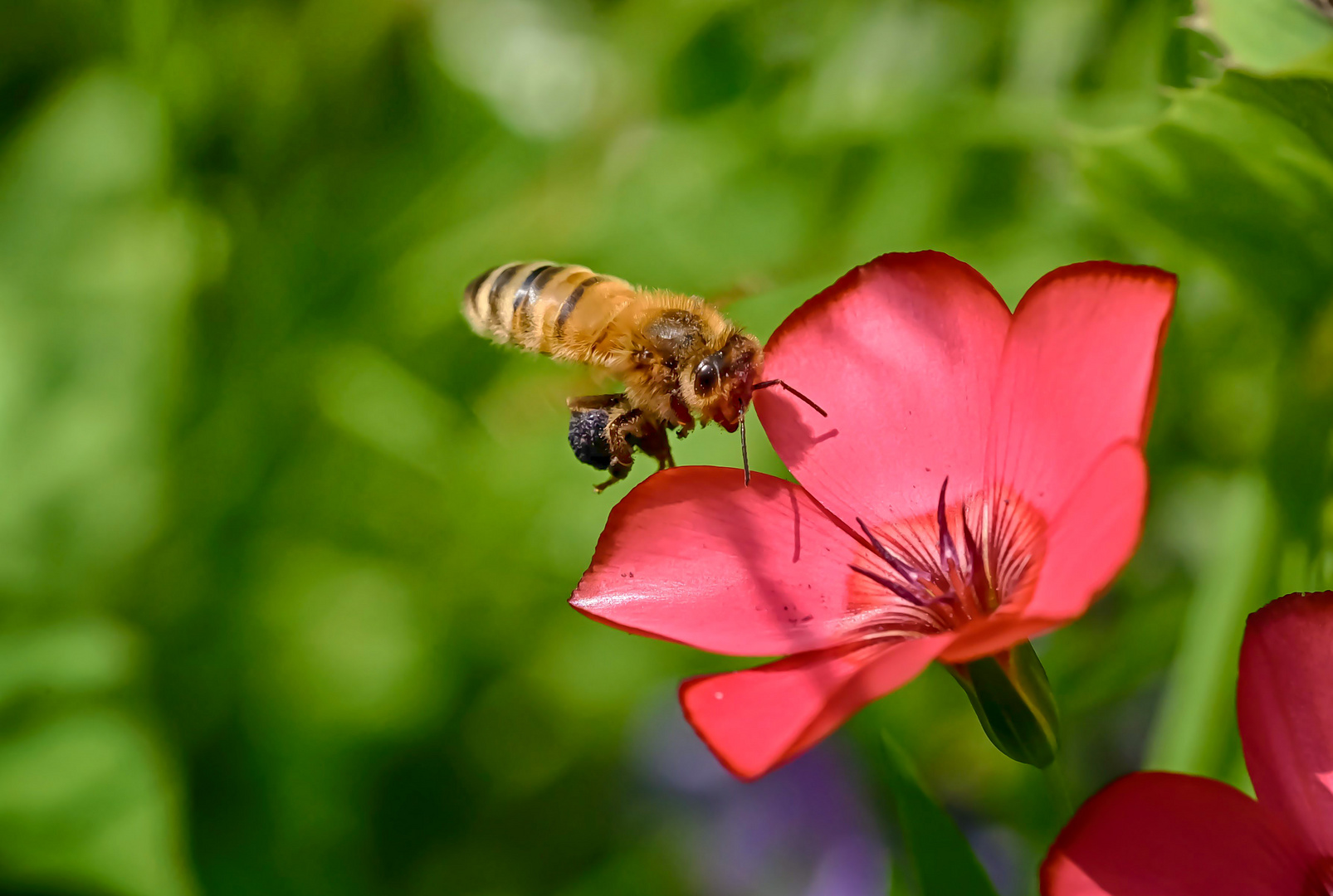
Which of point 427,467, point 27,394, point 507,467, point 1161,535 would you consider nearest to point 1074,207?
point 1161,535

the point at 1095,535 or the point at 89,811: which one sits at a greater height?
the point at 1095,535

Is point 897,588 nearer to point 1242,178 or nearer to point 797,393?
point 797,393

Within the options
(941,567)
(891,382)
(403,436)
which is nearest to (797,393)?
(891,382)

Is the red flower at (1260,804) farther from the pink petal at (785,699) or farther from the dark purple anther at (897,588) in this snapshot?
the dark purple anther at (897,588)

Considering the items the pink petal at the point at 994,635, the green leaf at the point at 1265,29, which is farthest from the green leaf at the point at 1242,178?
the pink petal at the point at 994,635

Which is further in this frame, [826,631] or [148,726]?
[148,726]

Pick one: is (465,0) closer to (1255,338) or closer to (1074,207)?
(1074,207)
